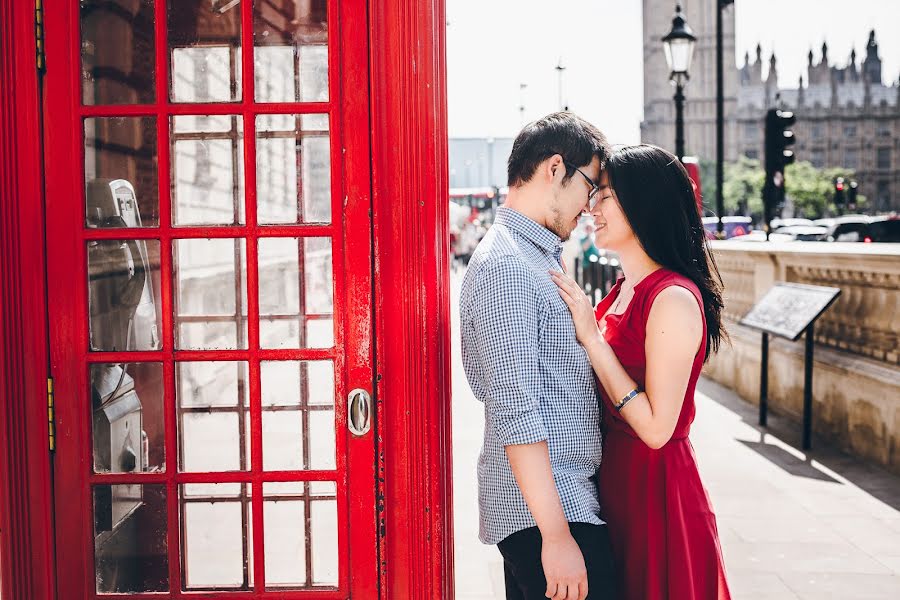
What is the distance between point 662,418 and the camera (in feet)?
6.95

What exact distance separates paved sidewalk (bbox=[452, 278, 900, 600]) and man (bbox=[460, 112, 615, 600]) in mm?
2041

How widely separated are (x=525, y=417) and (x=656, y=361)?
41cm

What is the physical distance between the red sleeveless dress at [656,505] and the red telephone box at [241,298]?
0.53 metres

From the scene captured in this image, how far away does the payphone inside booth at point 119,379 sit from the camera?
2.42 metres

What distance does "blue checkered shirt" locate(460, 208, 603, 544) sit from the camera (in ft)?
6.46

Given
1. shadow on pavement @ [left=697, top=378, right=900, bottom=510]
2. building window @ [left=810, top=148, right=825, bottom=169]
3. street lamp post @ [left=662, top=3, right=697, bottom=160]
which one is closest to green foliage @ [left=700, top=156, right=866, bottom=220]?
building window @ [left=810, top=148, right=825, bottom=169]

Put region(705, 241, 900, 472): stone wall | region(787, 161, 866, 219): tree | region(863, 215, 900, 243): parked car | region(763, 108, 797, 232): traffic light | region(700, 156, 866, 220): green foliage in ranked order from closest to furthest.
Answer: region(705, 241, 900, 472): stone wall
region(763, 108, 797, 232): traffic light
region(863, 215, 900, 243): parked car
region(787, 161, 866, 219): tree
region(700, 156, 866, 220): green foliage

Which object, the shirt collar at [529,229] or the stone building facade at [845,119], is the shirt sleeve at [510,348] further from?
the stone building facade at [845,119]

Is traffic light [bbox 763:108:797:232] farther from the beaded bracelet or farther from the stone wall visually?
the beaded bracelet

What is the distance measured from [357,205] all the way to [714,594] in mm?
1423

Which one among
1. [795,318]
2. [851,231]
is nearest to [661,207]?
[795,318]

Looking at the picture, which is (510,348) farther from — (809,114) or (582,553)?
(809,114)

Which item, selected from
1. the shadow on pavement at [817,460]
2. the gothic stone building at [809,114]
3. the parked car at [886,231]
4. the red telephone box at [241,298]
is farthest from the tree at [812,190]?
the red telephone box at [241,298]

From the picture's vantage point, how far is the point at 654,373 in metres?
2.14
